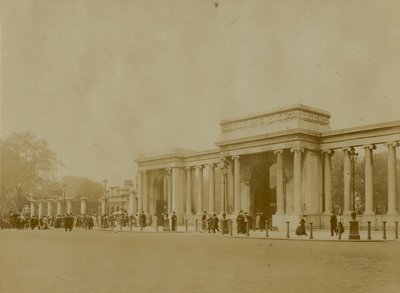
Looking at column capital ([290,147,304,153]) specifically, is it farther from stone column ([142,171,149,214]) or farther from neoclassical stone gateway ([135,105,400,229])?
stone column ([142,171,149,214])

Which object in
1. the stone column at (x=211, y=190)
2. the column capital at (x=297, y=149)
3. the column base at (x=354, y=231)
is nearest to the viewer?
the column base at (x=354, y=231)

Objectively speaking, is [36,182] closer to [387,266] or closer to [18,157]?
[18,157]

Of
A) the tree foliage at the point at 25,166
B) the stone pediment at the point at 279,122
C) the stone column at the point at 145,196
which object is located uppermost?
the stone pediment at the point at 279,122

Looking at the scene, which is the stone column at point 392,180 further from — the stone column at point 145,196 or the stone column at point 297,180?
the stone column at point 145,196

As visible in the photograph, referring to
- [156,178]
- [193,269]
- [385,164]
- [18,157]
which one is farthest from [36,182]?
[193,269]

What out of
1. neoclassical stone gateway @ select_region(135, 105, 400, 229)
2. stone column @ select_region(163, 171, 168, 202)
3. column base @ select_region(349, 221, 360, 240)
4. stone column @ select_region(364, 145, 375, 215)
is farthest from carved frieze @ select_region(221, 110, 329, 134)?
stone column @ select_region(163, 171, 168, 202)

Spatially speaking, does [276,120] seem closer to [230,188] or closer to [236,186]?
[236,186]

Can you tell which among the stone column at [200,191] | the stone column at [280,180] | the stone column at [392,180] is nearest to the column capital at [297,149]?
the stone column at [280,180]
